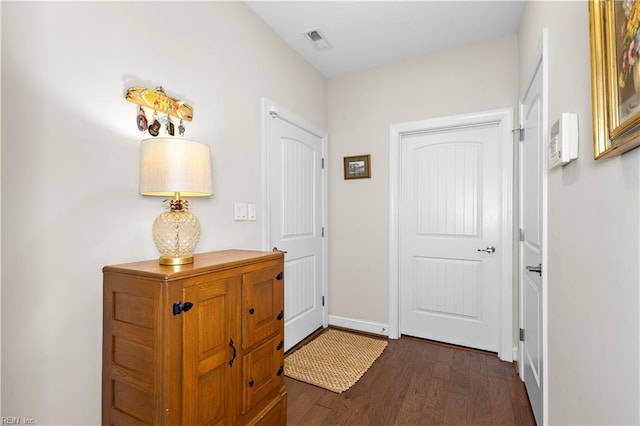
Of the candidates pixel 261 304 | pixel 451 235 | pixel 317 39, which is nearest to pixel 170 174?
pixel 261 304

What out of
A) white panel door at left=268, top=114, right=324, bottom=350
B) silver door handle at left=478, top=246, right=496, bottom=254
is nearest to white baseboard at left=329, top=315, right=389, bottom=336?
white panel door at left=268, top=114, right=324, bottom=350

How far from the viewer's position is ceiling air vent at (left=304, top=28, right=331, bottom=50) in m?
2.43

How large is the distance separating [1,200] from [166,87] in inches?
34.6

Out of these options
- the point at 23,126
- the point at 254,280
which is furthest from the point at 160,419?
the point at 23,126

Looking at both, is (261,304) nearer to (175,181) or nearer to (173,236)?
(173,236)

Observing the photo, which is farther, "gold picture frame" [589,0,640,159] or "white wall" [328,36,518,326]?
"white wall" [328,36,518,326]

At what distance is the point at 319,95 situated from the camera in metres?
3.11

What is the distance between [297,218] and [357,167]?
2.83 ft

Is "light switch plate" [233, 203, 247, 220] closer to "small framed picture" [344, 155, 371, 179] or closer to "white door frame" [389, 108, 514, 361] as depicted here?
"small framed picture" [344, 155, 371, 179]

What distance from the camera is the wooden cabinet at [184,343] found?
1104mm

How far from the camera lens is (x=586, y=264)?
98cm

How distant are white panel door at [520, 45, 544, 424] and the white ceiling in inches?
27.5

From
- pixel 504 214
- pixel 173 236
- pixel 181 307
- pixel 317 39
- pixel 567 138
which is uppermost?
pixel 317 39

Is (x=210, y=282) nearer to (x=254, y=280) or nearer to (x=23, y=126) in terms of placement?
(x=254, y=280)
